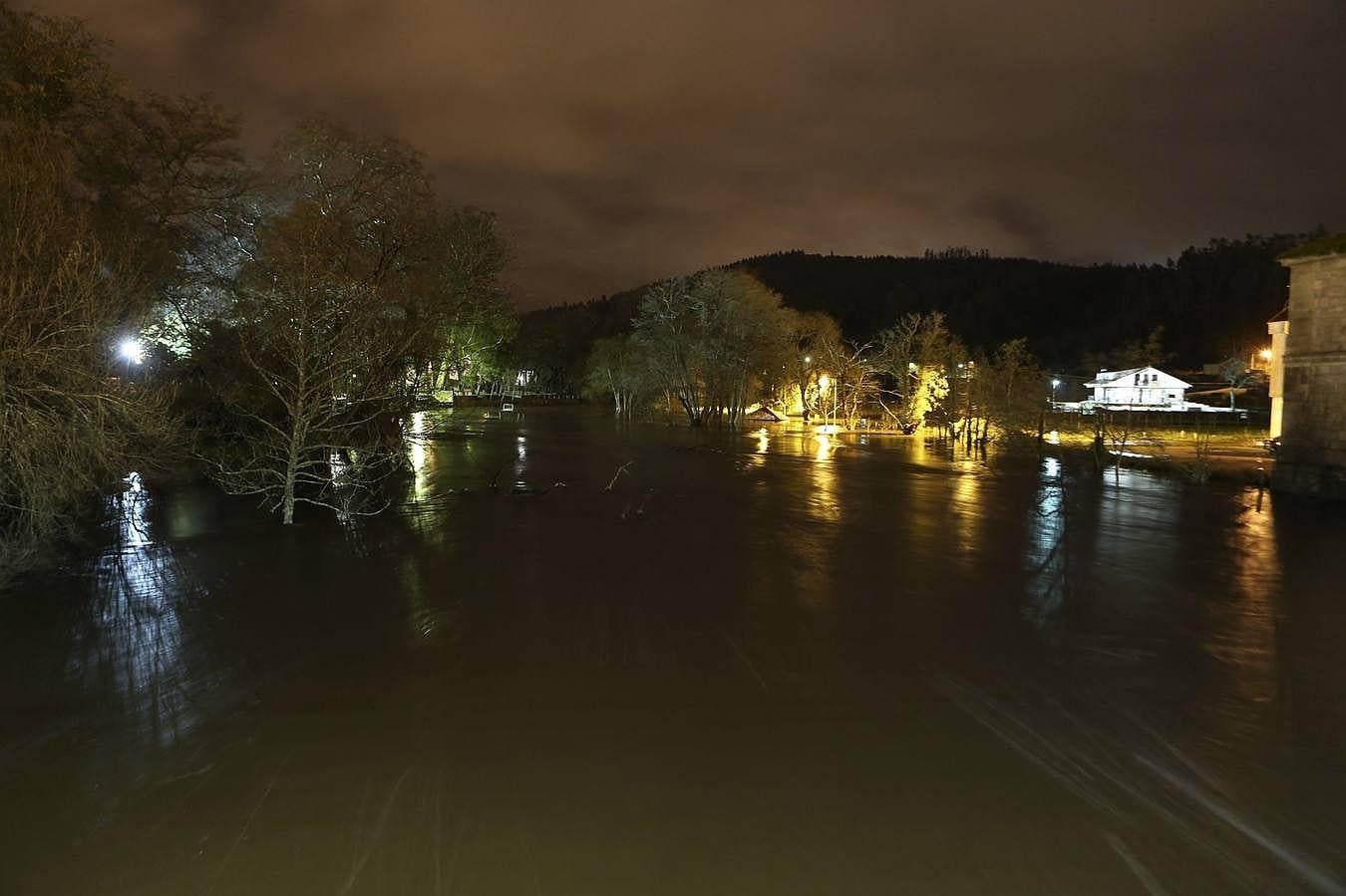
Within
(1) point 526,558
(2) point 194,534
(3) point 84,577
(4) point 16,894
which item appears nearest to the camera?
(4) point 16,894

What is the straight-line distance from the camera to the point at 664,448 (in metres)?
34.0

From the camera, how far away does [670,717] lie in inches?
242

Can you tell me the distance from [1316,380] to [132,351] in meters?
24.4

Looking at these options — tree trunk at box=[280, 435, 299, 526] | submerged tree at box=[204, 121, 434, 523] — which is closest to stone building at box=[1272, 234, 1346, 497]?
submerged tree at box=[204, 121, 434, 523]

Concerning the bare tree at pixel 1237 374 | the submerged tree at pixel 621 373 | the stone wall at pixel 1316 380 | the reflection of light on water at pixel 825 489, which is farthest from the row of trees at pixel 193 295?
the bare tree at pixel 1237 374

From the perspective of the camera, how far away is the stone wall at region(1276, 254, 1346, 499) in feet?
60.8

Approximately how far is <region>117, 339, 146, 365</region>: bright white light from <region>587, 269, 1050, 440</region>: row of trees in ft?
110

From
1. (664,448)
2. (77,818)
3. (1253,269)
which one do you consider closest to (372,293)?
(77,818)

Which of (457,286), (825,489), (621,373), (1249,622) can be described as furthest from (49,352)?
(621,373)

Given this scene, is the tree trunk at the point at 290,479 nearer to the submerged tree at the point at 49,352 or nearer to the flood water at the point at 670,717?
the flood water at the point at 670,717

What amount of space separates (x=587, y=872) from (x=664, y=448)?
29.9 m

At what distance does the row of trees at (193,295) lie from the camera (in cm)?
937

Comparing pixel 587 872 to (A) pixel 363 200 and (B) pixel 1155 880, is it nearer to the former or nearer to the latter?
(B) pixel 1155 880

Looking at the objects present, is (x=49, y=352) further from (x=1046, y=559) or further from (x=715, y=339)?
(x=715, y=339)
